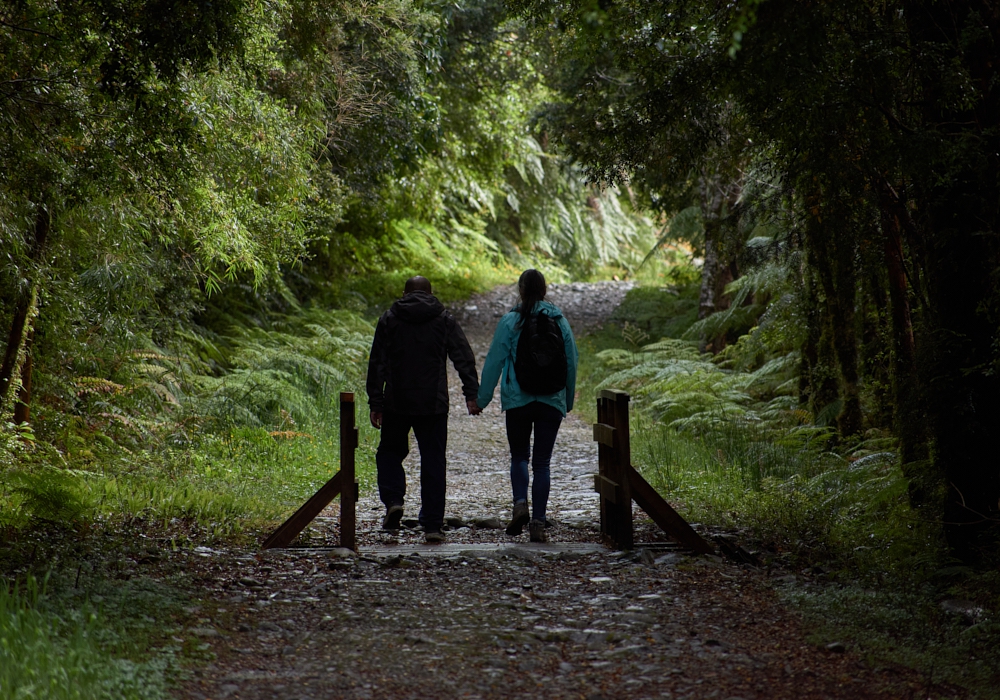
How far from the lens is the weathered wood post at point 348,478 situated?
6.14 m

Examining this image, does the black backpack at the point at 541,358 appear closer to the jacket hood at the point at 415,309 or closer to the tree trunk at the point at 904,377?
the jacket hood at the point at 415,309

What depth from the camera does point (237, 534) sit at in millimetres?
6605

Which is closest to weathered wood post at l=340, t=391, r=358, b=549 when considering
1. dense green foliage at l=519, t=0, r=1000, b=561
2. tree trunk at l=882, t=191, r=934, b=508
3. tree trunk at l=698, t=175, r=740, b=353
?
dense green foliage at l=519, t=0, r=1000, b=561

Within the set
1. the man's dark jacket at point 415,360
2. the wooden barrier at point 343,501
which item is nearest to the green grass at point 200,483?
the wooden barrier at point 343,501

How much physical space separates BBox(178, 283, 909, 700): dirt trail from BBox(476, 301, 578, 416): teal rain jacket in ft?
3.58

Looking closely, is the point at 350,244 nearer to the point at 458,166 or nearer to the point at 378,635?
the point at 458,166

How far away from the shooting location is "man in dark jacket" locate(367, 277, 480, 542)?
22.2 ft

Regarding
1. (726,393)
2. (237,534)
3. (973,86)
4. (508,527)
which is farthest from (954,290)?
(726,393)

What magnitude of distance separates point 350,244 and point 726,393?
1280 cm

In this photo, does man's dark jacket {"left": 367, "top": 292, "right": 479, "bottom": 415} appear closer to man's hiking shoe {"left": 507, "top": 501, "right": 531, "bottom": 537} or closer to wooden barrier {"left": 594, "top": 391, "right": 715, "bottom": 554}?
man's hiking shoe {"left": 507, "top": 501, "right": 531, "bottom": 537}

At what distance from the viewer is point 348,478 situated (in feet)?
20.2

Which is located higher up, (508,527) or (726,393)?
(726,393)

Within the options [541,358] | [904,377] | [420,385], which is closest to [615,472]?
[541,358]

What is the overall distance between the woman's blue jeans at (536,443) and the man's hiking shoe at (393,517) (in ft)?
3.23
